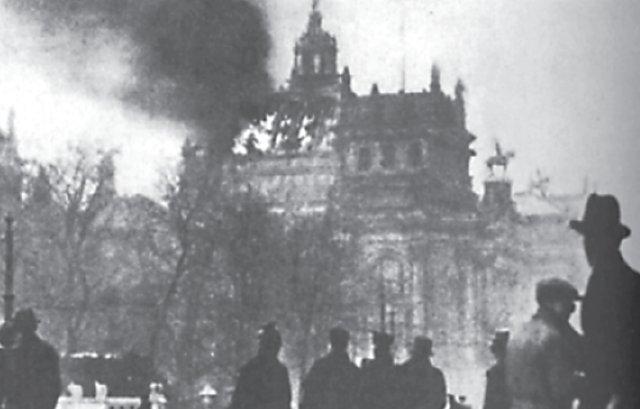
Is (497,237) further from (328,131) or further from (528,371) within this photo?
(528,371)

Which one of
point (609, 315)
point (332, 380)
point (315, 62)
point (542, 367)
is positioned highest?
point (315, 62)

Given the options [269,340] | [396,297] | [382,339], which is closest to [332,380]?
[382,339]

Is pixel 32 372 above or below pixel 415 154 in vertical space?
below

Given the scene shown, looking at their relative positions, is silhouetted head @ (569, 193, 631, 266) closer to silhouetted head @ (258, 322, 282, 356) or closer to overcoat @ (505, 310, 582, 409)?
overcoat @ (505, 310, 582, 409)

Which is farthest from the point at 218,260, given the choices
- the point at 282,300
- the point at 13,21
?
the point at 13,21

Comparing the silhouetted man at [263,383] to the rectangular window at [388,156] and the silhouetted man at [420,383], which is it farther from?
the rectangular window at [388,156]

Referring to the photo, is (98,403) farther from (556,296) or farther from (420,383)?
(556,296)

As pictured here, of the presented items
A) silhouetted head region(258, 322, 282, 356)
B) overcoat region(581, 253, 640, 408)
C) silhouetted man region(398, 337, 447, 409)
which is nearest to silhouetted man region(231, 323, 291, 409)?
silhouetted head region(258, 322, 282, 356)
